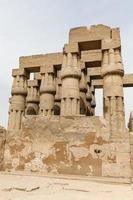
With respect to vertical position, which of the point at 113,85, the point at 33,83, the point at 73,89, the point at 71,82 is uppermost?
the point at 33,83

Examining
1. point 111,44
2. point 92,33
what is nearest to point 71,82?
point 111,44

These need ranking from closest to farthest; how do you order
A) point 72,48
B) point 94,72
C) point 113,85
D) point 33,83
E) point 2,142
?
1. point 2,142
2. point 113,85
3. point 72,48
4. point 94,72
5. point 33,83

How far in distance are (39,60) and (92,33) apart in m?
4.86

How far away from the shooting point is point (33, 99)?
1537cm

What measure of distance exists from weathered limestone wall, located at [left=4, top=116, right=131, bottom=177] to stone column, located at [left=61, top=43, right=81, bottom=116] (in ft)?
9.66

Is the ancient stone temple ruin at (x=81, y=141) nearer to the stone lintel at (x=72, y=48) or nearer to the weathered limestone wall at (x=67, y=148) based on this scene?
the weathered limestone wall at (x=67, y=148)

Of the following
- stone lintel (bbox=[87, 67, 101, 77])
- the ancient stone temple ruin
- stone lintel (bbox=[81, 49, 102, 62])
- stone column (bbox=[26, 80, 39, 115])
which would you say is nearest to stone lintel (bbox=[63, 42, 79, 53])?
the ancient stone temple ruin

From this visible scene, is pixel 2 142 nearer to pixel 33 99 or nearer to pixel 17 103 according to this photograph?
pixel 17 103

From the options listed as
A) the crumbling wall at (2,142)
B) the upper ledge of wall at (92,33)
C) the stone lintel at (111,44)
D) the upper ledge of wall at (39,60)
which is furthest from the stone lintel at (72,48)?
the crumbling wall at (2,142)

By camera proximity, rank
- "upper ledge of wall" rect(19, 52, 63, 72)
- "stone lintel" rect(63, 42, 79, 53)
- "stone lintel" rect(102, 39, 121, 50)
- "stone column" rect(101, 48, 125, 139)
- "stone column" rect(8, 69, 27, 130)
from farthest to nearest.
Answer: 1. "upper ledge of wall" rect(19, 52, 63, 72)
2. "stone column" rect(8, 69, 27, 130)
3. "stone lintel" rect(63, 42, 79, 53)
4. "stone lintel" rect(102, 39, 121, 50)
5. "stone column" rect(101, 48, 125, 139)

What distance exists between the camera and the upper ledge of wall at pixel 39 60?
539 inches

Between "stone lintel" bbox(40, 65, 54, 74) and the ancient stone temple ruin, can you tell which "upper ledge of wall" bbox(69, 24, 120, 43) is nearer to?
the ancient stone temple ruin

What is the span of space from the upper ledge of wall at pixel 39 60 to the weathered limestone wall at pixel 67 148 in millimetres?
7368

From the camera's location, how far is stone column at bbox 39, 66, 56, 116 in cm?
1320
